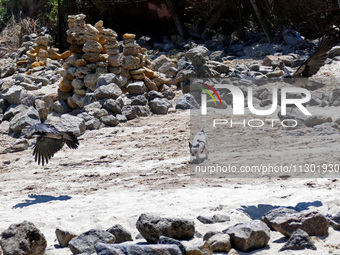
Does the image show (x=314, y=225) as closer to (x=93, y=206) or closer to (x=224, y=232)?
(x=224, y=232)

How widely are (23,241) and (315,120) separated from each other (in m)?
4.89

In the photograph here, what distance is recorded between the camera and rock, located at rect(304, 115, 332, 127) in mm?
7766

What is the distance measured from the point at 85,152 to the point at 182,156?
1.54 meters

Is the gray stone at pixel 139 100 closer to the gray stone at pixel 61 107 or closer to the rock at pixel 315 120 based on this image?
the gray stone at pixel 61 107

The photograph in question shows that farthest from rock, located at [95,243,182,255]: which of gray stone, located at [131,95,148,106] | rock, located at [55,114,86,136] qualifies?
gray stone, located at [131,95,148,106]

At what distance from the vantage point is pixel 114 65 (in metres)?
11.1

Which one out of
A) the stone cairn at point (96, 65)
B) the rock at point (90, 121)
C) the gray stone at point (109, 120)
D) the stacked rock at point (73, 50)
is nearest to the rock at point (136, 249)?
the rock at point (90, 121)

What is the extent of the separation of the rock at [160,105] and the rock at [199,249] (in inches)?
257

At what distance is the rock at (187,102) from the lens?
33.1 ft

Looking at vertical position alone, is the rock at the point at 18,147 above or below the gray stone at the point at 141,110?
below

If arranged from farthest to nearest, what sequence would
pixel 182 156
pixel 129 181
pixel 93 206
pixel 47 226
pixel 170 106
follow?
1. pixel 170 106
2. pixel 182 156
3. pixel 129 181
4. pixel 93 206
5. pixel 47 226

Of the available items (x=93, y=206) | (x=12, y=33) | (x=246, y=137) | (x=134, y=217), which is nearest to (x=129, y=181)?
(x=93, y=206)

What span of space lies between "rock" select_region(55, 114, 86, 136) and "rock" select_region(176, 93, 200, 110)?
1.87 metres

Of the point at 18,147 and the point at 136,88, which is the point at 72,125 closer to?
the point at 18,147
